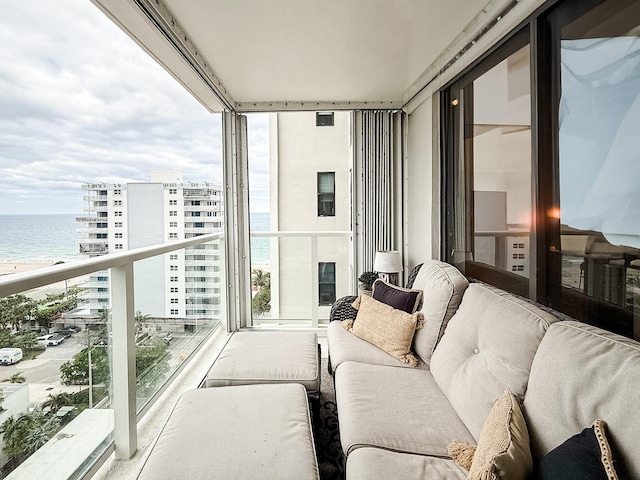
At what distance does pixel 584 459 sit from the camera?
34.1 inches

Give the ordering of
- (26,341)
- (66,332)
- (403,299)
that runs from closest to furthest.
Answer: (26,341)
(66,332)
(403,299)

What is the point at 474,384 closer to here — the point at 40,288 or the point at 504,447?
the point at 504,447

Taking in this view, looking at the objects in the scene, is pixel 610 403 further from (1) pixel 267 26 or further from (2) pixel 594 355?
(1) pixel 267 26

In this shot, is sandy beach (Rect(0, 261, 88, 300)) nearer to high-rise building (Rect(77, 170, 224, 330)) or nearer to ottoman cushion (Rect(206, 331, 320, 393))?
high-rise building (Rect(77, 170, 224, 330))

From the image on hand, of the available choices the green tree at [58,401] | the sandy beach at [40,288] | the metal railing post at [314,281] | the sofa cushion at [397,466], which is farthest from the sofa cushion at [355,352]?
the metal railing post at [314,281]

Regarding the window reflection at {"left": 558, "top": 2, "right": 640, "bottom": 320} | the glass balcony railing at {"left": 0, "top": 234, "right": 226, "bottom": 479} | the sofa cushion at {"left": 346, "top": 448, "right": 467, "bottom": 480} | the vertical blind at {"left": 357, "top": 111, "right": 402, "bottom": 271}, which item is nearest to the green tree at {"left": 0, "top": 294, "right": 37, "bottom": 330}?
the glass balcony railing at {"left": 0, "top": 234, "right": 226, "bottom": 479}

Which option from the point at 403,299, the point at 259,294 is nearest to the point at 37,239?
the point at 403,299

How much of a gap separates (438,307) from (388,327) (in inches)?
14.4

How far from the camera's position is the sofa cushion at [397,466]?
122 centimetres

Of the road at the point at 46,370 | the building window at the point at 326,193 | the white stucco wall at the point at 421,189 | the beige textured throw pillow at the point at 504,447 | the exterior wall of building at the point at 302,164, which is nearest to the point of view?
the beige textured throw pillow at the point at 504,447

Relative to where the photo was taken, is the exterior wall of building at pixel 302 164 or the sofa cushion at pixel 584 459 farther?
the exterior wall of building at pixel 302 164

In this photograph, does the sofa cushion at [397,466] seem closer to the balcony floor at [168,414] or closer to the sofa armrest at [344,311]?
the balcony floor at [168,414]

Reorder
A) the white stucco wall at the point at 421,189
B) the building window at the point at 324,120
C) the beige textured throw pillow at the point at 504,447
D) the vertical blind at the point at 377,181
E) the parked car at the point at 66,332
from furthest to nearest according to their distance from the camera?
the building window at the point at 324,120
the vertical blind at the point at 377,181
the white stucco wall at the point at 421,189
the parked car at the point at 66,332
the beige textured throw pillow at the point at 504,447

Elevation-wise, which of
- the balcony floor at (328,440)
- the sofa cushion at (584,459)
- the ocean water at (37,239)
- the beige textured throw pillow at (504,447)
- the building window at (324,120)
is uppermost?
the building window at (324,120)
